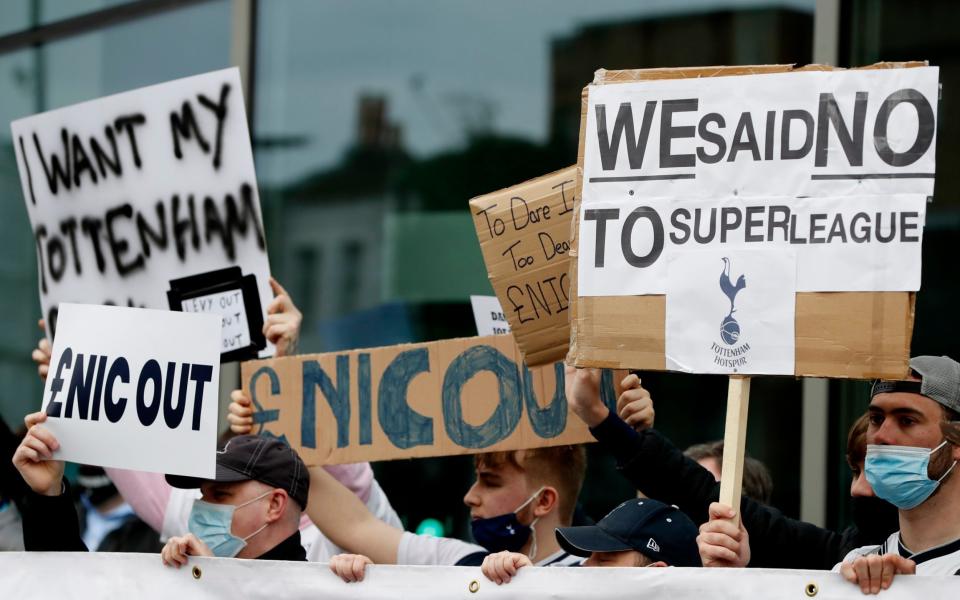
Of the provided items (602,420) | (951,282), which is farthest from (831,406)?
(602,420)

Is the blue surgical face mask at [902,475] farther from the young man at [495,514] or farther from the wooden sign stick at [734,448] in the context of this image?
the young man at [495,514]

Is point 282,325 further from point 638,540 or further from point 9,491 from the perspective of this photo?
point 638,540

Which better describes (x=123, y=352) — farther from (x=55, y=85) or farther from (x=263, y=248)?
(x=55, y=85)

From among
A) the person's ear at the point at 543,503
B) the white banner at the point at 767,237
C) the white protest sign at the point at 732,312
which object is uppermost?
the white banner at the point at 767,237

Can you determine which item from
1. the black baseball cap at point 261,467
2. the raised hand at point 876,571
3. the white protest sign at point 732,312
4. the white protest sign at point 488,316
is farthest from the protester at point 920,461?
the black baseball cap at point 261,467

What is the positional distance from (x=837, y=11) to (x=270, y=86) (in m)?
2.59

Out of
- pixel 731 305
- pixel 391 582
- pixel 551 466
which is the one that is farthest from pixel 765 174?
pixel 551 466

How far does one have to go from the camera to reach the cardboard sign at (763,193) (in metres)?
2.93

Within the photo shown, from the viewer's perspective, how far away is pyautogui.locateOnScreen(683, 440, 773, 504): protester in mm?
4094

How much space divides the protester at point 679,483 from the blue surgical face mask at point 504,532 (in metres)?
0.49

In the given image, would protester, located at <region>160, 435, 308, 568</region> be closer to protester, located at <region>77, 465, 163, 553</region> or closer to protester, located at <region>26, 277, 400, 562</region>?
protester, located at <region>26, 277, 400, 562</region>

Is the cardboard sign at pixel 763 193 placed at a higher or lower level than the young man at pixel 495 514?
higher

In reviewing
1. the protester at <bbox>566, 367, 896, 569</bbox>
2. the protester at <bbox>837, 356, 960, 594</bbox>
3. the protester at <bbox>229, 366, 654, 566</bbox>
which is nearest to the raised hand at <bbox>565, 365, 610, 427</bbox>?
the protester at <bbox>566, 367, 896, 569</bbox>

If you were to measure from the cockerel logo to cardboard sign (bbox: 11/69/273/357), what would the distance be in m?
1.66
